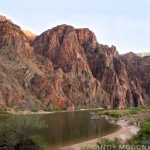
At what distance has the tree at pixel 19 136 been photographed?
75.1 feet

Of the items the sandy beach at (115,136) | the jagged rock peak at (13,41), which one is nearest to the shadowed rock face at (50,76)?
the jagged rock peak at (13,41)

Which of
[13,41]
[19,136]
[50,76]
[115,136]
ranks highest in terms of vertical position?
[13,41]

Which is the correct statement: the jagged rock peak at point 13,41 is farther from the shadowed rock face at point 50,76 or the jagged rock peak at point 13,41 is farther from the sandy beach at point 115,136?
the sandy beach at point 115,136

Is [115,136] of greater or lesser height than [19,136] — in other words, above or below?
below

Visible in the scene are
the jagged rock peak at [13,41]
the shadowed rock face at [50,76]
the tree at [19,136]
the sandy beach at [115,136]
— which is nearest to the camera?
the tree at [19,136]

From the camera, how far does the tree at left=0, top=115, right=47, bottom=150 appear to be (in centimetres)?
2290

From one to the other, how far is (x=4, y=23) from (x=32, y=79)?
49026 millimetres

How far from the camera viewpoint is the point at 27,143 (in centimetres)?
2378

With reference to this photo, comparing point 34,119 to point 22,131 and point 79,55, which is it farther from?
point 79,55

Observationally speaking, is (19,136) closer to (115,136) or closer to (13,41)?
(115,136)

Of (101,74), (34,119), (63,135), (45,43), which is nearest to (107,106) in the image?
(101,74)

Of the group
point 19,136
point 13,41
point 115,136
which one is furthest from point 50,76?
point 19,136

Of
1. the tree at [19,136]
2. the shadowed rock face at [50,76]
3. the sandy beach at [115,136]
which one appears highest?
the shadowed rock face at [50,76]

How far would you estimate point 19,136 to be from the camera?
23.6 metres
